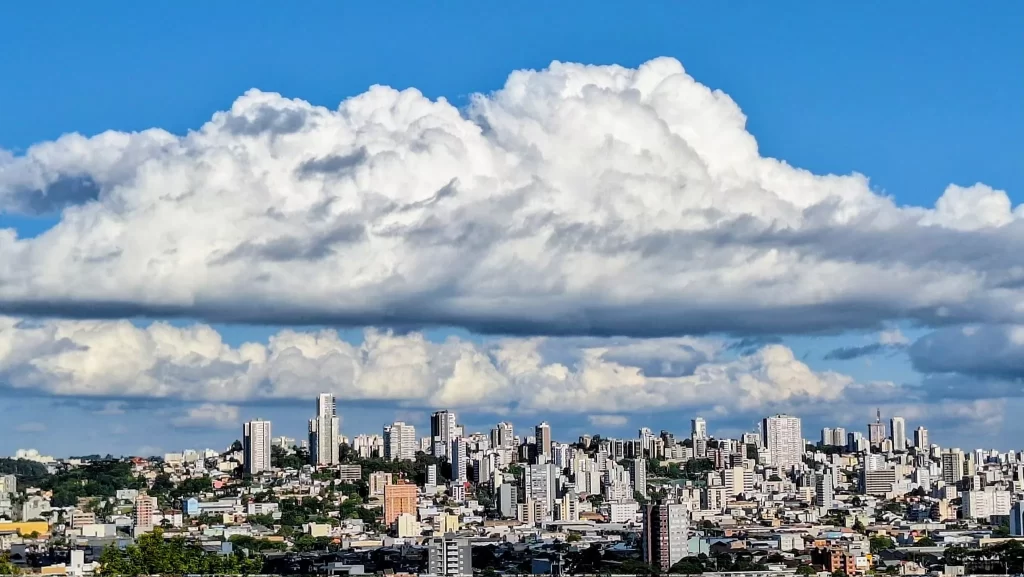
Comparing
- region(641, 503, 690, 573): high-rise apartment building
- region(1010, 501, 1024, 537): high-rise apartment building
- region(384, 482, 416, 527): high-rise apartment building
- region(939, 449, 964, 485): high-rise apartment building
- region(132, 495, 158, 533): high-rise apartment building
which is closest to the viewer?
region(641, 503, 690, 573): high-rise apartment building

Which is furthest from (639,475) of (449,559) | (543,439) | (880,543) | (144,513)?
(449,559)

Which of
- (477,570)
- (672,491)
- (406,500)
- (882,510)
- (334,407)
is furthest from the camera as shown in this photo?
Result: (334,407)

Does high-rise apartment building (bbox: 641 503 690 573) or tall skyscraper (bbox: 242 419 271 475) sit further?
tall skyscraper (bbox: 242 419 271 475)

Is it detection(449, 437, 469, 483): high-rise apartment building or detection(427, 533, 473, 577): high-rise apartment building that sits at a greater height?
detection(449, 437, 469, 483): high-rise apartment building

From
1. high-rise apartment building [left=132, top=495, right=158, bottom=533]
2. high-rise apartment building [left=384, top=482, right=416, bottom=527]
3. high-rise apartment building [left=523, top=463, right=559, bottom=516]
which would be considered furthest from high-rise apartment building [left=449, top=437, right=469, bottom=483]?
high-rise apartment building [left=132, top=495, right=158, bottom=533]

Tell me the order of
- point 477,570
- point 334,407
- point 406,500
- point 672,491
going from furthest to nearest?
point 334,407
point 672,491
point 406,500
point 477,570

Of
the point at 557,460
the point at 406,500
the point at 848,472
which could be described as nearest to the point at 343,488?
the point at 406,500

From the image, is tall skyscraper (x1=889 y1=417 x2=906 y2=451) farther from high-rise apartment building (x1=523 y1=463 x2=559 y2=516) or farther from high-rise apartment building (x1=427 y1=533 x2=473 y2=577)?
high-rise apartment building (x1=427 y1=533 x2=473 y2=577)

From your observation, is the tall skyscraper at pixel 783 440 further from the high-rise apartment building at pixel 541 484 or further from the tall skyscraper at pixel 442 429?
the high-rise apartment building at pixel 541 484

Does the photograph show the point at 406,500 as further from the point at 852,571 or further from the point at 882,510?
the point at 852,571
